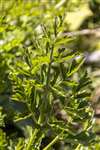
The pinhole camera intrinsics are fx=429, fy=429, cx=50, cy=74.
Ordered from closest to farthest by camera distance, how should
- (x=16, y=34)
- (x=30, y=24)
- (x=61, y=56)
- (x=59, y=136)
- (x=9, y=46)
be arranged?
(x=61, y=56) → (x=59, y=136) → (x=9, y=46) → (x=30, y=24) → (x=16, y=34)

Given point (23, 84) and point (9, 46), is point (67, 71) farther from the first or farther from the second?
point (9, 46)

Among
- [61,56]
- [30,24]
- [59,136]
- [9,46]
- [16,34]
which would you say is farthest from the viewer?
[16,34]

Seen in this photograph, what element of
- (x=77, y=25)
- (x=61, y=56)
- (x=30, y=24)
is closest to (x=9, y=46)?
(x=30, y=24)

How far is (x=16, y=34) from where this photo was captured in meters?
2.99

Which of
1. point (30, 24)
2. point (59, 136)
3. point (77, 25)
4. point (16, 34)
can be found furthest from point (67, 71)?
point (77, 25)

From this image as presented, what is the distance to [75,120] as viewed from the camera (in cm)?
140

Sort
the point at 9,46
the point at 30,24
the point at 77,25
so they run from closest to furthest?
the point at 9,46 → the point at 30,24 → the point at 77,25

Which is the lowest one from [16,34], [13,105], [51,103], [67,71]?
[13,105]

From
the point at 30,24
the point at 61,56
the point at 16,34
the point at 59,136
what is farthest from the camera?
the point at 16,34

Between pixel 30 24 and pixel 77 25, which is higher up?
pixel 30 24

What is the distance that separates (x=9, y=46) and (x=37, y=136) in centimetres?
89

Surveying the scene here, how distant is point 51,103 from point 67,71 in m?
0.12

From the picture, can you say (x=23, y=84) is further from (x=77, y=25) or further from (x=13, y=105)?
(x=77, y=25)

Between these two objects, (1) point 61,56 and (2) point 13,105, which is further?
(2) point 13,105
